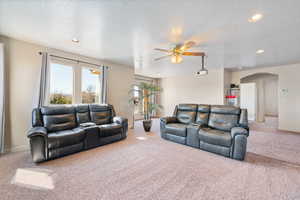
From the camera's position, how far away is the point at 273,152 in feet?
9.81

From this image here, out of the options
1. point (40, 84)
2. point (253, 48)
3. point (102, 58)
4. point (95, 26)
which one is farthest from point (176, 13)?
point (40, 84)

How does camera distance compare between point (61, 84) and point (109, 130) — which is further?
point (61, 84)

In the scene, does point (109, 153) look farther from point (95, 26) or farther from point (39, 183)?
point (95, 26)

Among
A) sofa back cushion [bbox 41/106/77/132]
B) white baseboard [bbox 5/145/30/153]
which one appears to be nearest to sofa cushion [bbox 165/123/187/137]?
sofa back cushion [bbox 41/106/77/132]

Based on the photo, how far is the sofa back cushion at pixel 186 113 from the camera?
394cm

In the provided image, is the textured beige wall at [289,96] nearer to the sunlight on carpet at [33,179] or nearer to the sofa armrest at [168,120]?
the sofa armrest at [168,120]

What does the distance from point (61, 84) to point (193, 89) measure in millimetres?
5799

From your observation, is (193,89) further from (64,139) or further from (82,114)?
(64,139)

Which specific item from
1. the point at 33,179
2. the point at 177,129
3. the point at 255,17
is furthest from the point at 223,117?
the point at 33,179

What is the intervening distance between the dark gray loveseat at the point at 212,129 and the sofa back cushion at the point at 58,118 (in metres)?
2.48

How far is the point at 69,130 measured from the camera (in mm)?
3139

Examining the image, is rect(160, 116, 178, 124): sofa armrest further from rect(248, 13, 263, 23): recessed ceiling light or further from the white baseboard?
the white baseboard

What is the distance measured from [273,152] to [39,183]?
4.47 meters

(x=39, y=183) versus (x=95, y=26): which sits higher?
(x=95, y=26)
